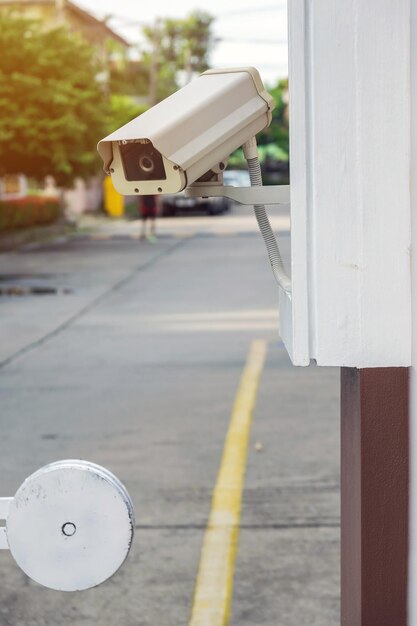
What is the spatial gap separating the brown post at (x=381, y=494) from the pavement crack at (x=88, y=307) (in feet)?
29.2

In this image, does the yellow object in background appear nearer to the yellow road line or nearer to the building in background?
the building in background

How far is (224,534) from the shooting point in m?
6.04

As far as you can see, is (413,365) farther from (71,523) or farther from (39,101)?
(39,101)

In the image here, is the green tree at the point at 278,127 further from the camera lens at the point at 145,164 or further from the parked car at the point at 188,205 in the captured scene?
the camera lens at the point at 145,164

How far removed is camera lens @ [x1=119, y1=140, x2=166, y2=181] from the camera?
298cm

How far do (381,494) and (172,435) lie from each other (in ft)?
18.0

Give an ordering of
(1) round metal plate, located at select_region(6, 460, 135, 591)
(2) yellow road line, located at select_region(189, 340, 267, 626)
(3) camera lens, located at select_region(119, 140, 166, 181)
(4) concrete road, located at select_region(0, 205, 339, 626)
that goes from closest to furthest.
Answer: (3) camera lens, located at select_region(119, 140, 166, 181)
(1) round metal plate, located at select_region(6, 460, 135, 591)
(2) yellow road line, located at select_region(189, 340, 267, 626)
(4) concrete road, located at select_region(0, 205, 339, 626)

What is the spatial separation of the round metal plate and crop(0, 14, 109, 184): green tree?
1020 inches

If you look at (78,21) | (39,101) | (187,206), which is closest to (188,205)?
(187,206)

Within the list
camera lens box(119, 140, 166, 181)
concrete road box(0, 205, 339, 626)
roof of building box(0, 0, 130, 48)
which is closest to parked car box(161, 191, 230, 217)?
roof of building box(0, 0, 130, 48)

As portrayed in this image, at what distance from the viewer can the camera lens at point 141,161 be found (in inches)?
117

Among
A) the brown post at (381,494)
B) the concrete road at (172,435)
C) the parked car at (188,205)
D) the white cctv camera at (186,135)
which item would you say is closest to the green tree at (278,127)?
the parked car at (188,205)

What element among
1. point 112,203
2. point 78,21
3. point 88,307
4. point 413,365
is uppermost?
point 413,365

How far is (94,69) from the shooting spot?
32562 mm
